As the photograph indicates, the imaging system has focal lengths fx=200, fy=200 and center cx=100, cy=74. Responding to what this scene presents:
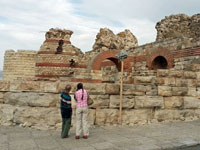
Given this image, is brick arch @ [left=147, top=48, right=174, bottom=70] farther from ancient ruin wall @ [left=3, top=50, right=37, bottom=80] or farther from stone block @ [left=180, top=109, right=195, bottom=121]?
ancient ruin wall @ [left=3, top=50, right=37, bottom=80]

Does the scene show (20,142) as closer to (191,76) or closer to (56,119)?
(56,119)

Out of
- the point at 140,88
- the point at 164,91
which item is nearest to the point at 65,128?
the point at 140,88

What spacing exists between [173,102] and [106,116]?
2449 millimetres

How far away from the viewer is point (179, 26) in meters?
12.2

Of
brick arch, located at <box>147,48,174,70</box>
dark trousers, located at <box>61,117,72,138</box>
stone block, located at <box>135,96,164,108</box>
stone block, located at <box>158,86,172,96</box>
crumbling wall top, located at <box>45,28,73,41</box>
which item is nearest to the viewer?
dark trousers, located at <box>61,117,72,138</box>

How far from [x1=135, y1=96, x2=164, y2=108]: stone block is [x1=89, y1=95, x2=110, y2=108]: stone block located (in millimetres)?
985

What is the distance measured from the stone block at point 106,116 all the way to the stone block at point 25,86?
185cm

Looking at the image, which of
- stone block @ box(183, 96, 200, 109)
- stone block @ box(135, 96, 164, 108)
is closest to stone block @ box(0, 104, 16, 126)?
stone block @ box(135, 96, 164, 108)

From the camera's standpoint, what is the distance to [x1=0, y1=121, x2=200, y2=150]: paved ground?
12.4 ft

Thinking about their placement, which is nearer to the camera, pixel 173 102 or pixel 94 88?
pixel 94 88

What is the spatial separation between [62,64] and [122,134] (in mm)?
13131

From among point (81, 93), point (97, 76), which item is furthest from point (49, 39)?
point (81, 93)

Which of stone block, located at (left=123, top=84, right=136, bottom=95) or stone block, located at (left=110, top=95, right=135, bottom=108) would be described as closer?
stone block, located at (left=110, top=95, right=135, bottom=108)

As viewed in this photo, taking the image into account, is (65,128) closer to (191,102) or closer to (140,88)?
(140,88)
